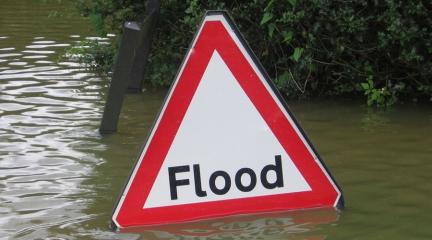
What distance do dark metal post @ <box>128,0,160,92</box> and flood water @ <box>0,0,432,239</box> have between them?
0.69 ft

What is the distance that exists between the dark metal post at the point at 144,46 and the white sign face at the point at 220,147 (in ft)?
9.27

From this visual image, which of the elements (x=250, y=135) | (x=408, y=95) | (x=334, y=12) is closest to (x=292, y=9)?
(x=334, y=12)

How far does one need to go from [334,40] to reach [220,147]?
321 cm

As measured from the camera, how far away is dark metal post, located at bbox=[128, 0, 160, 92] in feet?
22.6

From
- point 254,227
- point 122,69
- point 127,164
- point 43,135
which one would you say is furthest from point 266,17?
point 254,227

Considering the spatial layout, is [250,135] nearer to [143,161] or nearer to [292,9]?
[143,161]

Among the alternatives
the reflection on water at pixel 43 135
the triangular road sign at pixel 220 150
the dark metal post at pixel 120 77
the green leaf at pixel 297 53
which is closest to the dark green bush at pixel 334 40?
the green leaf at pixel 297 53

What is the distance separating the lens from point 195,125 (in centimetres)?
395

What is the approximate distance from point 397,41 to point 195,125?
11.0ft

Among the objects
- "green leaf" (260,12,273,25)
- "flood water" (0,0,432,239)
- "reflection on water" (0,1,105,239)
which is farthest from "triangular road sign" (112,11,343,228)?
"green leaf" (260,12,273,25)

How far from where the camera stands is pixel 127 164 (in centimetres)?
556

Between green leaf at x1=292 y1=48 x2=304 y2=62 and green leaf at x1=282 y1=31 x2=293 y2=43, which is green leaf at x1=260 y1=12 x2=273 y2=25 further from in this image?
green leaf at x1=292 y1=48 x2=304 y2=62

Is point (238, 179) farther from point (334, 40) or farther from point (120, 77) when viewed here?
point (334, 40)

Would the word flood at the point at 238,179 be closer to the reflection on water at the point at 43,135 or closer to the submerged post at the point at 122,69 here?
the reflection on water at the point at 43,135
